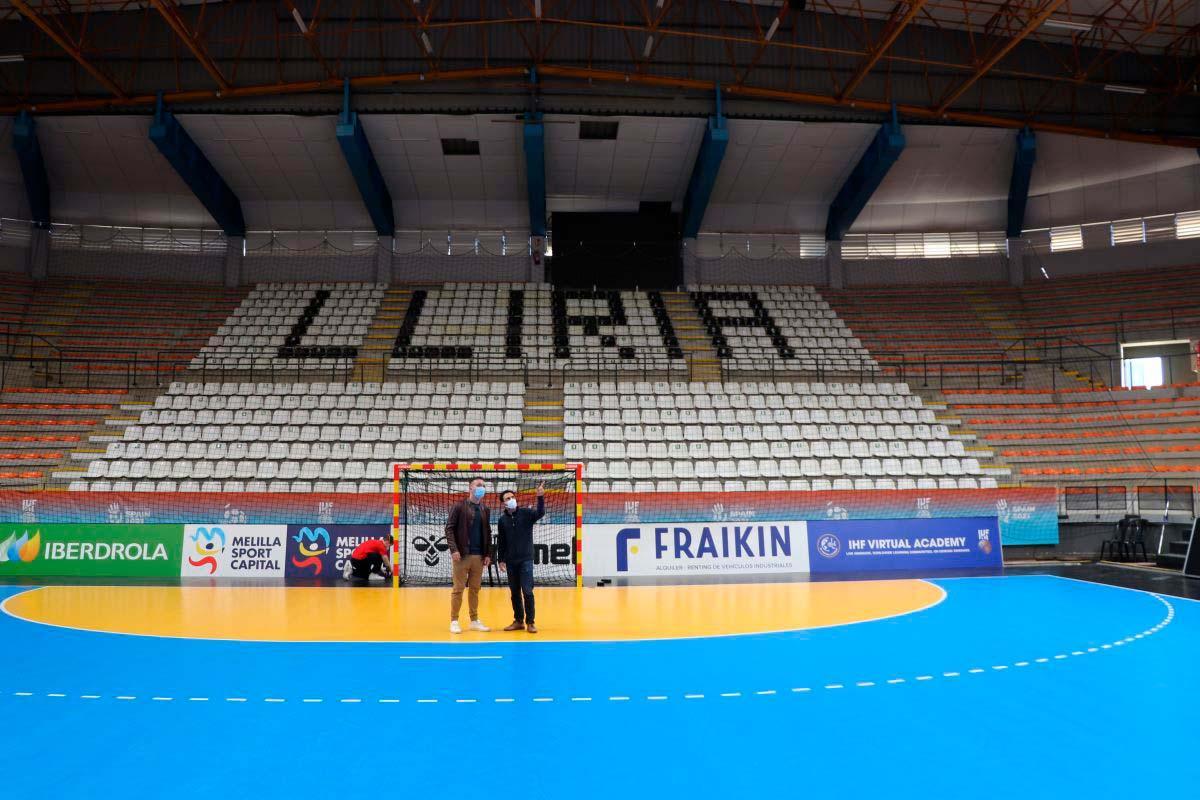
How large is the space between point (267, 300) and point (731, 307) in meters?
16.0

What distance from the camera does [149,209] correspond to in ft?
98.8

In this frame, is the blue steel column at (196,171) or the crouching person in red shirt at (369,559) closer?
the crouching person in red shirt at (369,559)

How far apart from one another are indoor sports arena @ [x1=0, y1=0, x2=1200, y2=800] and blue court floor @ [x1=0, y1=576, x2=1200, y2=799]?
0.19ft

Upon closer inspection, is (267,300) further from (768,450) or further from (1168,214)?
(1168,214)

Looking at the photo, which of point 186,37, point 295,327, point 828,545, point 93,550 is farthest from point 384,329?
point 828,545

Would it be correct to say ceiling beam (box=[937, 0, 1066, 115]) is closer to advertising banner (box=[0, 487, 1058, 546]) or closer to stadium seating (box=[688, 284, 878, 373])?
stadium seating (box=[688, 284, 878, 373])

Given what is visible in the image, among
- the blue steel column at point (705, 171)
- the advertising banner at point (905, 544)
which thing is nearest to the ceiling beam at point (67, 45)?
the blue steel column at point (705, 171)

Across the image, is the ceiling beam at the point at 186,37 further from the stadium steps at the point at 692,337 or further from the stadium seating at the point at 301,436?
the stadium steps at the point at 692,337

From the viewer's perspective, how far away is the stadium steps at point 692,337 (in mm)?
25719

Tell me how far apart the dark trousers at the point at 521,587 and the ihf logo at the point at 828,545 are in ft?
27.7

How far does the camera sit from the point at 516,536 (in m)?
A: 9.90

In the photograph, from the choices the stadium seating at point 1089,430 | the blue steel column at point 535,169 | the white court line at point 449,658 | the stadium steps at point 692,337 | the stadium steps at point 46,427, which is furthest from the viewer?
the stadium steps at point 692,337

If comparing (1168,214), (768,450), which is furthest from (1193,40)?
(768,450)

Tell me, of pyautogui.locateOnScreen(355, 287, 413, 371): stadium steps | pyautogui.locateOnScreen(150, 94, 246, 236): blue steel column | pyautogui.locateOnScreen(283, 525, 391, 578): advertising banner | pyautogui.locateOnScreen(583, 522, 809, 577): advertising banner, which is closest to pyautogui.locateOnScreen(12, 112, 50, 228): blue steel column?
pyautogui.locateOnScreen(150, 94, 246, 236): blue steel column
